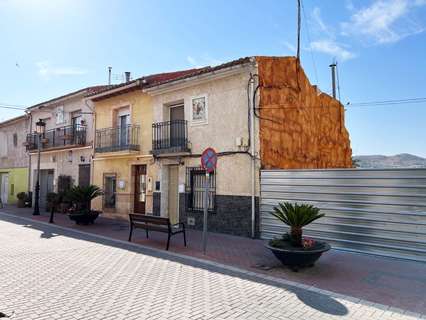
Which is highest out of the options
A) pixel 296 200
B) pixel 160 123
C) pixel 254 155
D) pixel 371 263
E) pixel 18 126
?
pixel 18 126

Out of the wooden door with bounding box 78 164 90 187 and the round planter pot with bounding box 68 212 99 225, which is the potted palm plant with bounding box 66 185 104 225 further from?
the wooden door with bounding box 78 164 90 187

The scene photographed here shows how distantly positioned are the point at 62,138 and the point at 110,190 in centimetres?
477

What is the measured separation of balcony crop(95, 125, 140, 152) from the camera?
46.2 feet

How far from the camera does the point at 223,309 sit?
4562 mm

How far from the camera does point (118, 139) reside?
49.9 ft

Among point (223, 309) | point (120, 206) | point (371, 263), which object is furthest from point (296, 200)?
point (120, 206)

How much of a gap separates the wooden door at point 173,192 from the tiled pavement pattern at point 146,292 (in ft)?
17.1

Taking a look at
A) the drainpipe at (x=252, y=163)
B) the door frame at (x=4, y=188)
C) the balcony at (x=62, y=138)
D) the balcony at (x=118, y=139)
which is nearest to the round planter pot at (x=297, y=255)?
the drainpipe at (x=252, y=163)

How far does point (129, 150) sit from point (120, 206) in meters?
2.88

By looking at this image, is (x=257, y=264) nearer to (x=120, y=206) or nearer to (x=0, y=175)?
(x=120, y=206)

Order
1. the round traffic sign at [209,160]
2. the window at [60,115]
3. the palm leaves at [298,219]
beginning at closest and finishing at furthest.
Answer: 1. the palm leaves at [298,219]
2. the round traffic sign at [209,160]
3. the window at [60,115]

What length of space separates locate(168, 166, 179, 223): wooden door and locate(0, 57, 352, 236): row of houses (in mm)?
42

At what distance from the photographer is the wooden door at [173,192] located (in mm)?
13198

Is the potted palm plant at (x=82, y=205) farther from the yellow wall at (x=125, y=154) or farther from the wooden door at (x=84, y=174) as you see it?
the wooden door at (x=84, y=174)
